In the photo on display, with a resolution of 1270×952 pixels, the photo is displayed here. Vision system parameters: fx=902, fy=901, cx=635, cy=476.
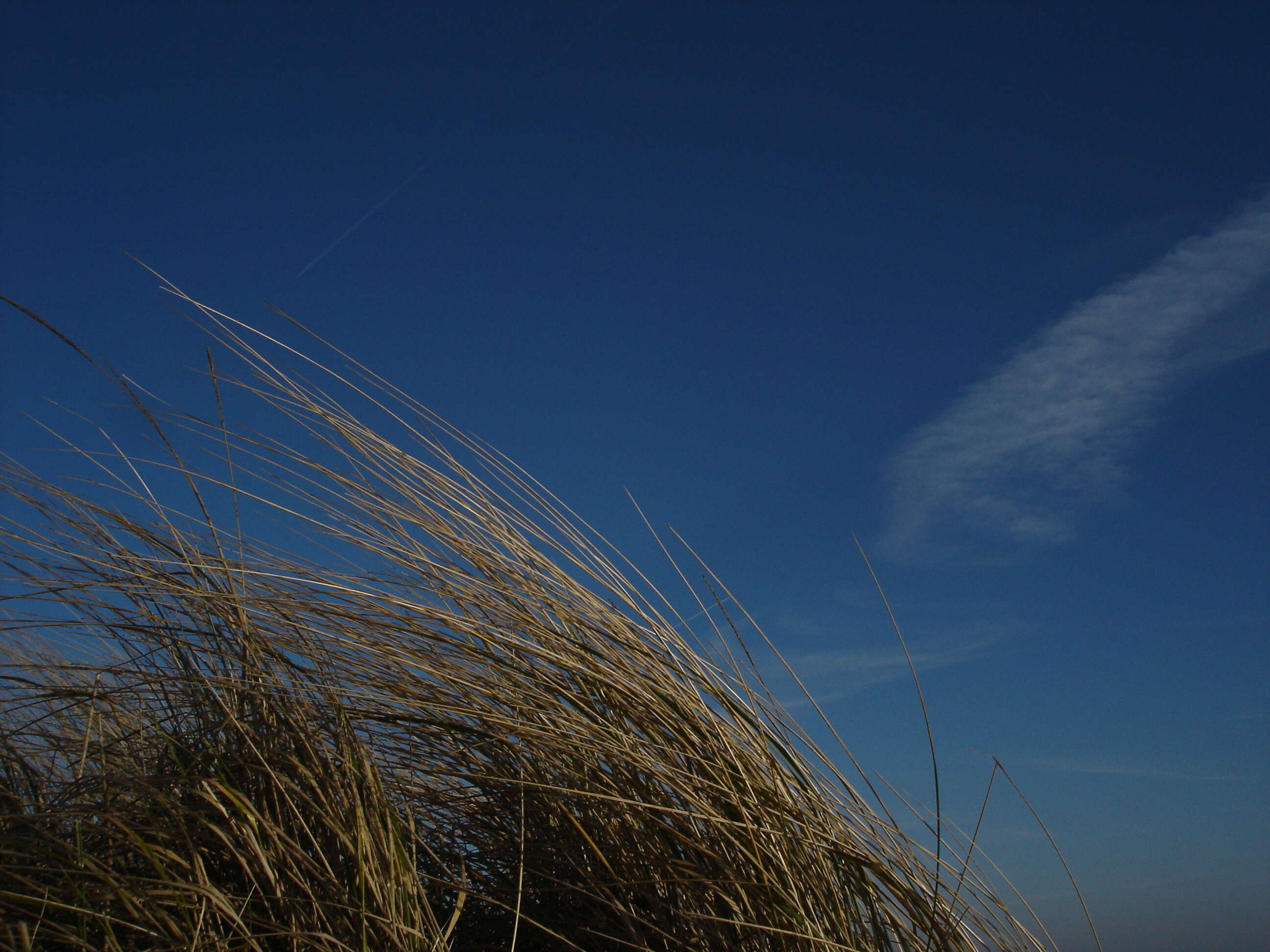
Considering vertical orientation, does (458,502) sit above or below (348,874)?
above

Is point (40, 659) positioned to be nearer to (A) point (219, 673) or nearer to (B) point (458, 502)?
(A) point (219, 673)

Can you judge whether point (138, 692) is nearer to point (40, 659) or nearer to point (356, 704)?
point (356, 704)

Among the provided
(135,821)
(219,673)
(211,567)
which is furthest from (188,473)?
(135,821)

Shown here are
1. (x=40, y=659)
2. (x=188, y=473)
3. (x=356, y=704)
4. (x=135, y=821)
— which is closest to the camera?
(x=135, y=821)

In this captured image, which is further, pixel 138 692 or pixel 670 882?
pixel 138 692

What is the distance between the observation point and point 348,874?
3.71ft

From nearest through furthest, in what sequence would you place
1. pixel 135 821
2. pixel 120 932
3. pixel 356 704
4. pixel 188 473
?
pixel 120 932
pixel 135 821
pixel 356 704
pixel 188 473

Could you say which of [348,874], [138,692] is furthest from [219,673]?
[348,874]

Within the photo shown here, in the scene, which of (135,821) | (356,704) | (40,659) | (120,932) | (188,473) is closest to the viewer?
(120,932)

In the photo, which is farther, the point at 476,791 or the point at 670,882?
the point at 476,791

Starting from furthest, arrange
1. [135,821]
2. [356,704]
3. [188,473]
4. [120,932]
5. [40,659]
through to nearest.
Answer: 1. [40,659]
2. [188,473]
3. [356,704]
4. [135,821]
5. [120,932]

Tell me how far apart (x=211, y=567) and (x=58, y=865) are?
0.46 metres

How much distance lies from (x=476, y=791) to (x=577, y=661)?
29 centimetres

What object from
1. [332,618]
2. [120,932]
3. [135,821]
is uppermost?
[332,618]
